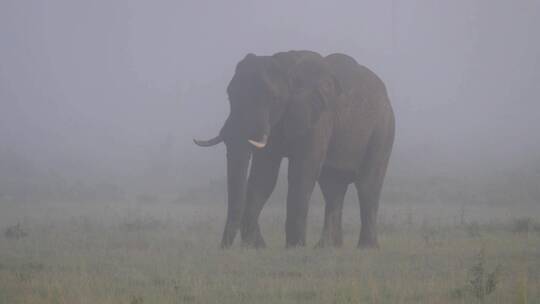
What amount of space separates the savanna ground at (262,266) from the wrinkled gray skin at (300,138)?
0.72m

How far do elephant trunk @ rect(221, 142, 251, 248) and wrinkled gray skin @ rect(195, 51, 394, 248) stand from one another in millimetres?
14

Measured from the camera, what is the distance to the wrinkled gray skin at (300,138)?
13.2 meters

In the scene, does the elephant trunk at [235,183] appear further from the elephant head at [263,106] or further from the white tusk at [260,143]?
the white tusk at [260,143]

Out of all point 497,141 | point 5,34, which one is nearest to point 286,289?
point 497,141

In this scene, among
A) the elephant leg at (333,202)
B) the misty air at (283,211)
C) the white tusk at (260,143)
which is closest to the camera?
the misty air at (283,211)

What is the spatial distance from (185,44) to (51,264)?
187692 mm

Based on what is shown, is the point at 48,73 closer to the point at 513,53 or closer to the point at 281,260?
the point at 513,53

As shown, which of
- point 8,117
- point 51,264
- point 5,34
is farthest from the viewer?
point 5,34

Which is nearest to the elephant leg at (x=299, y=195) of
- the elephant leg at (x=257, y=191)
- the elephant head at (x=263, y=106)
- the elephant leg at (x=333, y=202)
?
the elephant leg at (x=257, y=191)

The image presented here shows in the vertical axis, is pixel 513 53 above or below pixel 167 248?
above

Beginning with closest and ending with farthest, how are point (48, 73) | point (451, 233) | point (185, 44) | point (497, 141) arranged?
point (451, 233)
point (497, 141)
point (48, 73)
point (185, 44)

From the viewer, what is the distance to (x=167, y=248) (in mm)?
13766

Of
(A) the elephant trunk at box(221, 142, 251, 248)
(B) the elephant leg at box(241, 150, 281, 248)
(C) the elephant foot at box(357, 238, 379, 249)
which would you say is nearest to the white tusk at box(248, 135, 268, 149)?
(A) the elephant trunk at box(221, 142, 251, 248)

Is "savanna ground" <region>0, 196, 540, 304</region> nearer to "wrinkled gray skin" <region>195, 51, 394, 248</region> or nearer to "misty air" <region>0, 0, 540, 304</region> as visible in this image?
"misty air" <region>0, 0, 540, 304</region>
